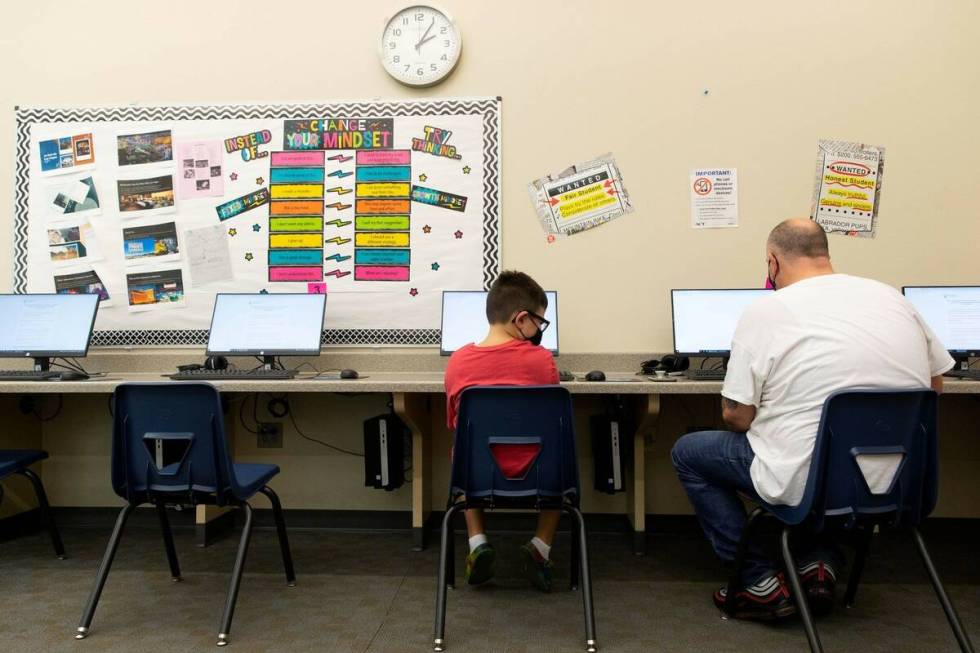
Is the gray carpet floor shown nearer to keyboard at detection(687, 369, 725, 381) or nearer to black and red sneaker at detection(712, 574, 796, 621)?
black and red sneaker at detection(712, 574, 796, 621)

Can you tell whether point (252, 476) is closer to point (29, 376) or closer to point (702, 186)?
point (29, 376)

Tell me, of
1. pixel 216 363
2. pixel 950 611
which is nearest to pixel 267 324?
pixel 216 363

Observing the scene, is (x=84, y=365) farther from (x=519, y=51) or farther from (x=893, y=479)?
(x=893, y=479)

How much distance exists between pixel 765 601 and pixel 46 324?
2923 mm

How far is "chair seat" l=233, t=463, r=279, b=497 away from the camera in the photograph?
188cm

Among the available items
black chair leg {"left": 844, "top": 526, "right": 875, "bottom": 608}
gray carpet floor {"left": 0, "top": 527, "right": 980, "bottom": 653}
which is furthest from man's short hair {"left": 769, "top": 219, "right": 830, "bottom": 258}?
gray carpet floor {"left": 0, "top": 527, "right": 980, "bottom": 653}

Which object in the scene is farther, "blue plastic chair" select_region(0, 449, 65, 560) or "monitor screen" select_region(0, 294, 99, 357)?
"monitor screen" select_region(0, 294, 99, 357)

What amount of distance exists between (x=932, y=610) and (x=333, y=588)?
1840mm

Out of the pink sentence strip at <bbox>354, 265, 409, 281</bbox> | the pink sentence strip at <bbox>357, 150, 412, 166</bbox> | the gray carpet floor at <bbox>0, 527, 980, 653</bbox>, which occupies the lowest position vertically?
the gray carpet floor at <bbox>0, 527, 980, 653</bbox>

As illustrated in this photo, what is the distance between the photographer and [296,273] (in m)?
2.95

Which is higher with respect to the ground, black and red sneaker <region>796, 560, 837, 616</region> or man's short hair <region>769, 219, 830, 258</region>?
man's short hair <region>769, 219, 830, 258</region>

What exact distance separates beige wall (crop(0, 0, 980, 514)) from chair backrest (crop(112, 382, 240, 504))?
1.16 meters

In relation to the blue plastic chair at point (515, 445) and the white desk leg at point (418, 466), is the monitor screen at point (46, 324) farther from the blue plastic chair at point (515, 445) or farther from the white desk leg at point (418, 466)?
the blue plastic chair at point (515, 445)

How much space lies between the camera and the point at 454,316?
2.75m
